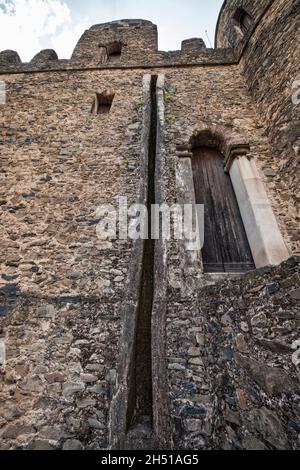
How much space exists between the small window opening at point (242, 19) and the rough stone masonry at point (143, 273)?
273 millimetres

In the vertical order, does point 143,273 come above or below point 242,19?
below

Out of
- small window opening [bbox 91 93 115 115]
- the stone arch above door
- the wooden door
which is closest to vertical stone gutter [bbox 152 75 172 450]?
the wooden door

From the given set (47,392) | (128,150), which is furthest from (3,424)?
(128,150)

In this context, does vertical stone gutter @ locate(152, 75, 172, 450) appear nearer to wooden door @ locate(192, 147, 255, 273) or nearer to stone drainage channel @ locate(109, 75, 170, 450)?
stone drainage channel @ locate(109, 75, 170, 450)

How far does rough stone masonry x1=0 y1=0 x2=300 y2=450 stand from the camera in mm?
1884

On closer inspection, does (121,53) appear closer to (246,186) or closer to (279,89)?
(279,89)

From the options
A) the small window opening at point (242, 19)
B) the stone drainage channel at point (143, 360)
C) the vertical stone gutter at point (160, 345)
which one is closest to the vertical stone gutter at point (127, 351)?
Result: the stone drainage channel at point (143, 360)

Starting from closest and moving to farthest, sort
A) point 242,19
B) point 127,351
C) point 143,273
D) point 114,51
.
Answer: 1. point 127,351
2. point 143,273
3. point 242,19
4. point 114,51

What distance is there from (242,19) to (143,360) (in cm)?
908

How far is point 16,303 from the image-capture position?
9.16 ft

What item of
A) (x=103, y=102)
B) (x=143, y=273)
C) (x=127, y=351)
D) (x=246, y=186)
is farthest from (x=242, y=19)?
(x=127, y=351)

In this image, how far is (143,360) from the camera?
2377 millimetres
